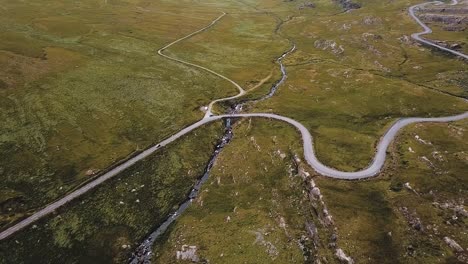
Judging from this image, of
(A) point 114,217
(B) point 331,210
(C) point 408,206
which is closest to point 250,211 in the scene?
(B) point 331,210

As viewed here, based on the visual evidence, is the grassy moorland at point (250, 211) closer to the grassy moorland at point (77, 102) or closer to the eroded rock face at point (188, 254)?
the eroded rock face at point (188, 254)

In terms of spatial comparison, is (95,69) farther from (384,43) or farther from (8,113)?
(384,43)

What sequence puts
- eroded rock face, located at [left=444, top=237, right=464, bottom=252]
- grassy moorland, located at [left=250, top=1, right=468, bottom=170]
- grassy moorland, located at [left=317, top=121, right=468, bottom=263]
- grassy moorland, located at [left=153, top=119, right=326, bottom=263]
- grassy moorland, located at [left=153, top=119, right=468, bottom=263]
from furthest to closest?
grassy moorland, located at [left=250, top=1, right=468, bottom=170]
grassy moorland, located at [left=153, top=119, right=326, bottom=263]
grassy moorland, located at [left=153, top=119, right=468, bottom=263]
grassy moorland, located at [left=317, top=121, right=468, bottom=263]
eroded rock face, located at [left=444, top=237, right=464, bottom=252]

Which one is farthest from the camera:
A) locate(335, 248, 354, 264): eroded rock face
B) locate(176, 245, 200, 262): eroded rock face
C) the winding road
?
the winding road

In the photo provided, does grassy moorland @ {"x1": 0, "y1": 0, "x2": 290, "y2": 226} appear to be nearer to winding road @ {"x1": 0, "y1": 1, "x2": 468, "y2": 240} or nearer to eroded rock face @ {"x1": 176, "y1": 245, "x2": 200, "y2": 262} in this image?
winding road @ {"x1": 0, "y1": 1, "x2": 468, "y2": 240}

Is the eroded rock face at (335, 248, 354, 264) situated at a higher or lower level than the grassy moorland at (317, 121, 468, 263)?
lower

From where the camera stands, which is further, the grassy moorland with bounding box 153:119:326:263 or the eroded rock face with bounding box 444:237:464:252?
the grassy moorland with bounding box 153:119:326:263

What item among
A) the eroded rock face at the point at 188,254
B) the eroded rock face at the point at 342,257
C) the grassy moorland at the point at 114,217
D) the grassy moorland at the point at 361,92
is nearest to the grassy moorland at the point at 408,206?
the eroded rock face at the point at 342,257

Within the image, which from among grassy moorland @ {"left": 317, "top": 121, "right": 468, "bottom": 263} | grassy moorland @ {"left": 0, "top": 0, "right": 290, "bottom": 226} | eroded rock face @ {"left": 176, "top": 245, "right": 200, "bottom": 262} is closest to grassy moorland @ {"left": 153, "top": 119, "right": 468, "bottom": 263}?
grassy moorland @ {"left": 317, "top": 121, "right": 468, "bottom": 263}

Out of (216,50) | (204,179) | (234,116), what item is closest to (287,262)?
(204,179)
